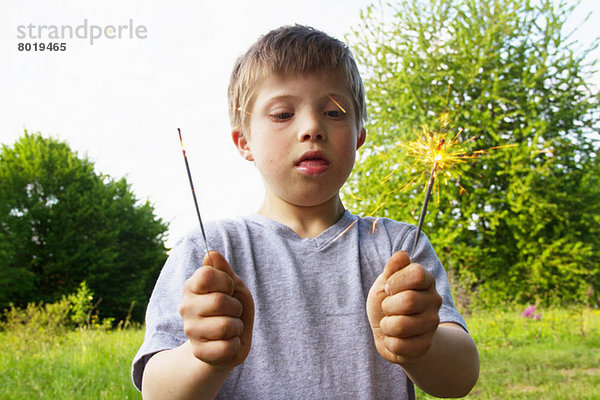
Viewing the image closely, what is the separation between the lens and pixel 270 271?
1197 millimetres

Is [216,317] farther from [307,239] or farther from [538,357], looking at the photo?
[538,357]

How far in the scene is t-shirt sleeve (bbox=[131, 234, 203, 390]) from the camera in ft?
3.47

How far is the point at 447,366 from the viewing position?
3.41ft

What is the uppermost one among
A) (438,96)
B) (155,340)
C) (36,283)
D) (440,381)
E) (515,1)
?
(515,1)

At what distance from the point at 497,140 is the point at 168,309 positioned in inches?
367

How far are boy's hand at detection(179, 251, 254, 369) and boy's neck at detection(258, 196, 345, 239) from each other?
0.45 meters

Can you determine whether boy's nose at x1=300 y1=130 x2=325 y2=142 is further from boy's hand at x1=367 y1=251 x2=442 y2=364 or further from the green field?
the green field

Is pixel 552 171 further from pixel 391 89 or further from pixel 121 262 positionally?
pixel 121 262

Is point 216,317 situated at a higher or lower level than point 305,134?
lower

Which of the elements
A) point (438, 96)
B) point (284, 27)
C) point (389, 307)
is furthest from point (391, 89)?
point (389, 307)

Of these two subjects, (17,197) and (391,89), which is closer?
(391,89)

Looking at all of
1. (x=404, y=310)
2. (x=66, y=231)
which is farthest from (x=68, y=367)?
(x=66, y=231)

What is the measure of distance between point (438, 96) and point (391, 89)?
1.01 meters

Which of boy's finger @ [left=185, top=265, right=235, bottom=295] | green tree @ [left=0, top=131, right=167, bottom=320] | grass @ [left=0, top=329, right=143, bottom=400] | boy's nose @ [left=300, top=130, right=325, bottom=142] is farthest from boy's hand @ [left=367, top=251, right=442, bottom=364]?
green tree @ [left=0, top=131, right=167, bottom=320]
